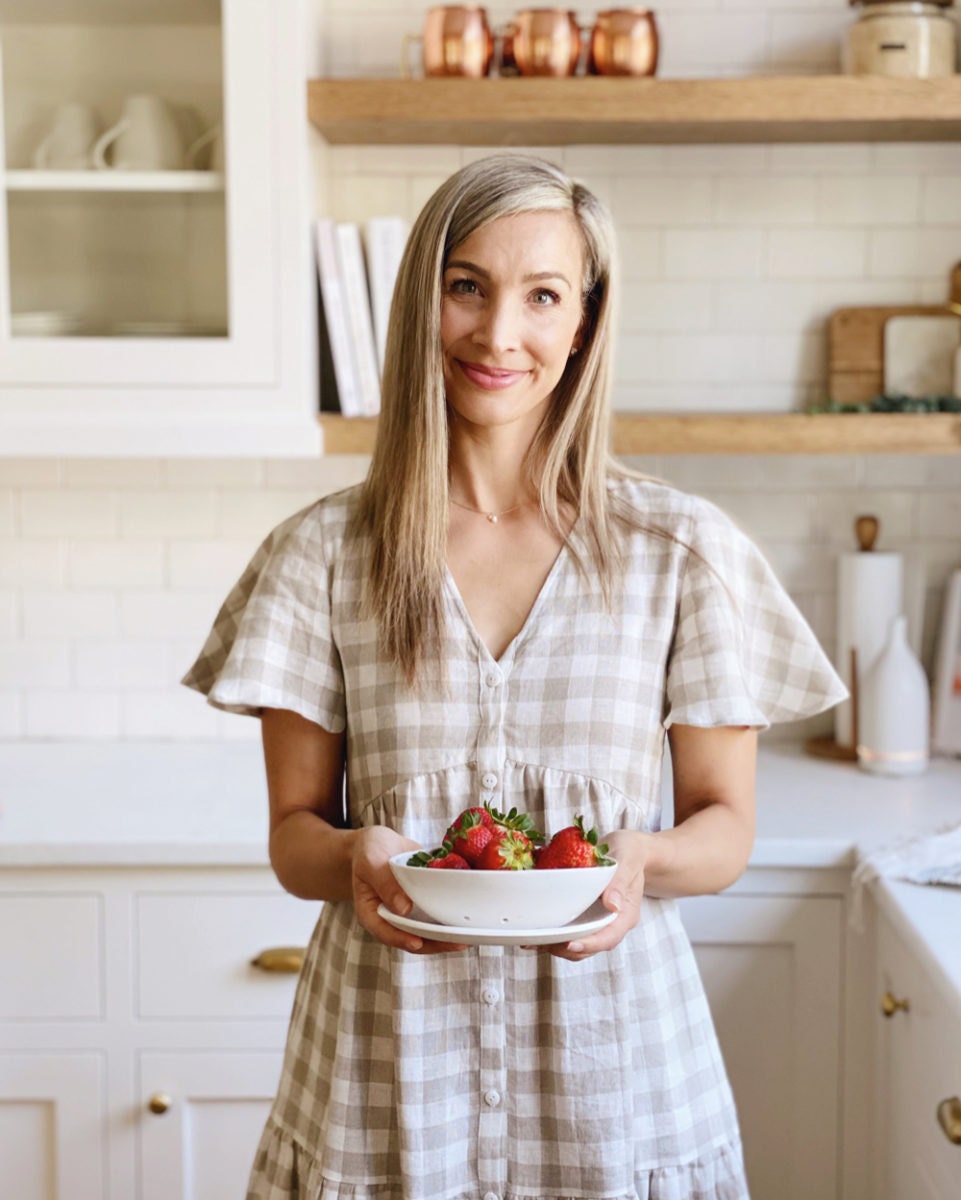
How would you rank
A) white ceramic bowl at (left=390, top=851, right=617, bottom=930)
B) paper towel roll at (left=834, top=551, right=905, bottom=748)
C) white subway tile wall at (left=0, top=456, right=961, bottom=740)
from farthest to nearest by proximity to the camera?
white subway tile wall at (left=0, top=456, right=961, bottom=740), paper towel roll at (left=834, top=551, right=905, bottom=748), white ceramic bowl at (left=390, top=851, right=617, bottom=930)

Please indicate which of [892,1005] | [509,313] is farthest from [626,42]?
[892,1005]

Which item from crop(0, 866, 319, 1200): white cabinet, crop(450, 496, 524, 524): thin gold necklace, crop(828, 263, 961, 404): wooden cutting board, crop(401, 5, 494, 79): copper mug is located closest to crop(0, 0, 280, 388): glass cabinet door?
crop(401, 5, 494, 79): copper mug

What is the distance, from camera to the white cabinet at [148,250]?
2072 mm

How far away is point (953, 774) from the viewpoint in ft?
7.52

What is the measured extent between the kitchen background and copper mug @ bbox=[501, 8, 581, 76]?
28cm

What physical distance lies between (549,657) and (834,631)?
4.50 feet

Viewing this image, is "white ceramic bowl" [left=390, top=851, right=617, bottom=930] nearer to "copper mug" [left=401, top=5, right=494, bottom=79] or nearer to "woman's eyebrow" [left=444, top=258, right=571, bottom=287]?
"woman's eyebrow" [left=444, top=258, right=571, bottom=287]

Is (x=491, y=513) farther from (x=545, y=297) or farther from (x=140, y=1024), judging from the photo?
(x=140, y=1024)

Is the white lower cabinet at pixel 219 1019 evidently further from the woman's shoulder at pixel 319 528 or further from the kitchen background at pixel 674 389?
the woman's shoulder at pixel 319 528

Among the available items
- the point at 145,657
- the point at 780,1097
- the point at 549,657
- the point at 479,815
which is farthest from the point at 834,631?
the point at 479,815

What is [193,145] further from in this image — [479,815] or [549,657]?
[479,815]

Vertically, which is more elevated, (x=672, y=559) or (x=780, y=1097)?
(x=672, y=559)

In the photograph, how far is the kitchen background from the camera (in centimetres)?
240

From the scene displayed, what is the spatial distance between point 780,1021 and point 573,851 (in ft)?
3.33
